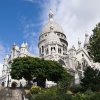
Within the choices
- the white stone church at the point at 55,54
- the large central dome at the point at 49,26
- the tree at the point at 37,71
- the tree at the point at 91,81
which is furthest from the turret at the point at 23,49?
the tree at the point at 91,81

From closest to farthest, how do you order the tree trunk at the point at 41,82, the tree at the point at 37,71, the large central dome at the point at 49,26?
the tree at the point at 37,71, the tree trunk at the point at 41,82, the large central dome at the point at 49,26

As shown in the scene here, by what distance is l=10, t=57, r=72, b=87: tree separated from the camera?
56.1 meters

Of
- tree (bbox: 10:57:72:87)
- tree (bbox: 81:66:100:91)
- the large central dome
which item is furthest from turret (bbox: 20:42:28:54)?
tree (bbox: 81:66:100:91)

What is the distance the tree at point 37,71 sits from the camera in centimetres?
5606

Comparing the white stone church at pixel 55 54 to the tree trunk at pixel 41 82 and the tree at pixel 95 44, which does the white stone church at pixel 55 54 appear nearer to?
the tree trunk at pixel 41 82

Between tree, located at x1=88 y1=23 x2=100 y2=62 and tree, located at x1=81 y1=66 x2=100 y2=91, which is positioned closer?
tree, located at x1=81 y1=66 x2=100 y2=91

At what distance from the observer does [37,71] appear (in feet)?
182

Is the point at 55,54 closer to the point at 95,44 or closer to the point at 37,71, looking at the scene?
the point at 37,71

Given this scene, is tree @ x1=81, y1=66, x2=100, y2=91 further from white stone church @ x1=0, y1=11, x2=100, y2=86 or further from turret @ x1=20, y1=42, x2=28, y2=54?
turret @ x1=20, y1=42, x2=28, y2=54

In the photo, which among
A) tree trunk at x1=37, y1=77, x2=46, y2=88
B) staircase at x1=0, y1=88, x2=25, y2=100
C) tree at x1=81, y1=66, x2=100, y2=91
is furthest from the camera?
tree trunk at x1=37, y1=77, x2=46, y2=88

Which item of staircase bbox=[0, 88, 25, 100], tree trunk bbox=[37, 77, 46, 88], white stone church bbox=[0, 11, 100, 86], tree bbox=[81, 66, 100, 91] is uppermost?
white stone church bbox=[0, 11, 100, 86]

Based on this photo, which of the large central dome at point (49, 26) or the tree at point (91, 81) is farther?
the large central dome at point (49, 26)

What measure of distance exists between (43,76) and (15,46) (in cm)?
3914

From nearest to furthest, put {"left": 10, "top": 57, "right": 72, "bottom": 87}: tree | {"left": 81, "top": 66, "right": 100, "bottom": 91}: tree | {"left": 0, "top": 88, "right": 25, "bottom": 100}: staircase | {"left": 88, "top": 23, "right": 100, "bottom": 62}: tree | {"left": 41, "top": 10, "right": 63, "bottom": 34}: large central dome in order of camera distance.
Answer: {"left": 0, "top": 88, "right": 25, "bottom": 100}: staircase
{"left": 81, "top": 66, "right": 100, "bottom": 91}: tree
{"left": 88, "top": 23, "right": 100, "bottom": 62}: tree
{"left": 10, "top": 57, "right": 72, "bottom": 87}: tree
{"left": 41, "top": 10, "right": 63, "bottom": 34}: large central dome
